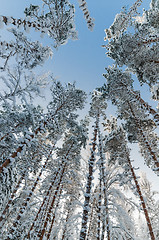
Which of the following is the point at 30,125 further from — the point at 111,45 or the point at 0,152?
the point at 111,45

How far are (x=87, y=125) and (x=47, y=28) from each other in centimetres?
1031

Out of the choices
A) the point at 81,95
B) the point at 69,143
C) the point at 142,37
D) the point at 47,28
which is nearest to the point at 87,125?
the point at 69,143

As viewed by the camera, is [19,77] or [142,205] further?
[142,205]

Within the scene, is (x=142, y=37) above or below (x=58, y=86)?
above

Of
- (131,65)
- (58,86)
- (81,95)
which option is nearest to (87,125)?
(81,95)

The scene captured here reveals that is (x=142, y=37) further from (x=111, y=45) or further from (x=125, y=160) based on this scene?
(x=125, y=160)

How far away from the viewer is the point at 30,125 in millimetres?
7480

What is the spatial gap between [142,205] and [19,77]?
10040 mm

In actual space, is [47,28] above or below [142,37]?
below

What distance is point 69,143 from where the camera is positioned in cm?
1313

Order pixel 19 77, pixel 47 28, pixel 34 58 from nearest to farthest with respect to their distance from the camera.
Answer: pixel 47 28 < pixel 19 77 < pixel 34 58

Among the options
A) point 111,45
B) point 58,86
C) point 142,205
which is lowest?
point 142,205

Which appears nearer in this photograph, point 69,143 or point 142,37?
point 142,37

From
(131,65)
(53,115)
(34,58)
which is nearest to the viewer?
(34,58)
